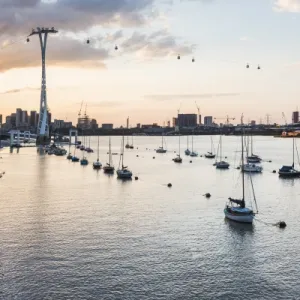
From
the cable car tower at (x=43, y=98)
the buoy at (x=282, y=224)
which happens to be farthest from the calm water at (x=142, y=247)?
the cable car tower at (x=43, y=98)

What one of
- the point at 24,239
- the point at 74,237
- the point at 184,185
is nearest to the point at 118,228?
the point at 74,237

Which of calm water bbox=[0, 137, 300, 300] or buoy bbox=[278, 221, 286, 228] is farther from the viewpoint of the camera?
buoy bbox=[278, 221, 286, 228]

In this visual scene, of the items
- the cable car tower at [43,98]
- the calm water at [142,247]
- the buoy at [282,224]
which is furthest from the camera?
the cable car tower at [43,98]

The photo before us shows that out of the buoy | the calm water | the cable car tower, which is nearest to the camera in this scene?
the calm water

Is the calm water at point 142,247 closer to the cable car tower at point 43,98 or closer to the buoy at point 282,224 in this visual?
the buoy at point 282,224

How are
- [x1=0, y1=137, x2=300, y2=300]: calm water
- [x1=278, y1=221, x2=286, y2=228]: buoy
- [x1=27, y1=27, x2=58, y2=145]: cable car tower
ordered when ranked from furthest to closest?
[x1=27, y1=27, x2=58, y2=145]: cable car tower, [x1=278, y1=221, x2=286, y2=228]: buoy, [x1=0, y1=137, x2=300, y2=300]: calm water

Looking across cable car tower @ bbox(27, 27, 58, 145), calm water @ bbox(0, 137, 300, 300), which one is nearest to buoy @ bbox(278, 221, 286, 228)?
calm water @ bbox(0, 137, 300, 300)

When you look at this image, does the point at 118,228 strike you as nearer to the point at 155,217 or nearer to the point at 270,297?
the point at 155,217

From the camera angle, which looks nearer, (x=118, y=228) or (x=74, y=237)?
(x=74, y=237)

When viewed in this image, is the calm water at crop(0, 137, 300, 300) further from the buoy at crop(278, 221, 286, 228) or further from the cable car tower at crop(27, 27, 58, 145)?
the cable car tower at crop(27, 27, 58, 145)
